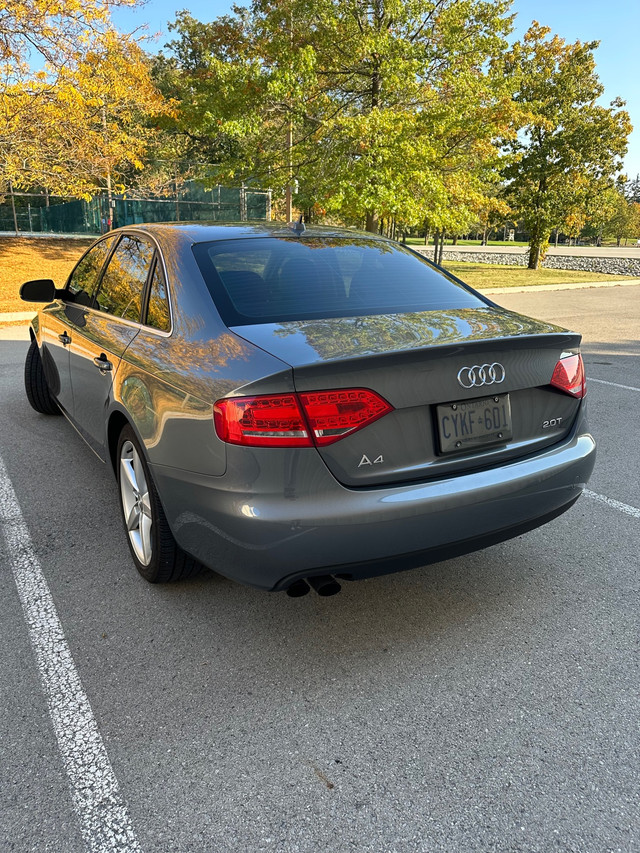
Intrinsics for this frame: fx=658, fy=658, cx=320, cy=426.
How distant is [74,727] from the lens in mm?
2170

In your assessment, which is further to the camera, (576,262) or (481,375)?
(576,262)

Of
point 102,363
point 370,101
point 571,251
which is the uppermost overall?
point 370,101

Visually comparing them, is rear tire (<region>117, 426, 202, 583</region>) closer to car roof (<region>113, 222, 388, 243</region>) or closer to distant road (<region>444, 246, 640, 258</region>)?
car roof (<region>113, 222, 388, 243</region>)

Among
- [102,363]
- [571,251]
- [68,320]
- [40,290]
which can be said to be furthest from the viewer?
[571,251]

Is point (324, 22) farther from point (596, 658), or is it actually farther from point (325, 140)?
point (596, 658)

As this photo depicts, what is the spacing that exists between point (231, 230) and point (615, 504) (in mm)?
2745

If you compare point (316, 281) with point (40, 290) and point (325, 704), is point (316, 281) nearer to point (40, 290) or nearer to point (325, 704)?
point (325, 704)

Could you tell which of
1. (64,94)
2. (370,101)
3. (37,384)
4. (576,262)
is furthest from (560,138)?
(37,384)

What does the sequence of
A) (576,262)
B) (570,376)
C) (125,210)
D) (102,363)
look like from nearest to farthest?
(570,376) < (102,363) < (125,210) < (576,262)

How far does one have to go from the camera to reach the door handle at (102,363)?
3221 millimetres

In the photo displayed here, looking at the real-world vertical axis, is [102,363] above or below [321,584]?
above

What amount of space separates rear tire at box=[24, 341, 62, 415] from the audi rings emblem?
3978 millimetres

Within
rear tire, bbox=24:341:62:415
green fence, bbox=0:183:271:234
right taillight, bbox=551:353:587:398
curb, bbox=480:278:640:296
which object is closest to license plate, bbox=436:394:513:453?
right taillight, bbox=551:353:587:398

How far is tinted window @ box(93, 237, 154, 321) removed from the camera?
3207mm
